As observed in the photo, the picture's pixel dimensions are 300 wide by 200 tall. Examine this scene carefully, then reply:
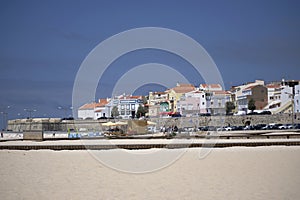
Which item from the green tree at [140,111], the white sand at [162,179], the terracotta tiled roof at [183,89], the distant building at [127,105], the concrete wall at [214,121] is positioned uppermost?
the terracotta tiled roof at [183,89]

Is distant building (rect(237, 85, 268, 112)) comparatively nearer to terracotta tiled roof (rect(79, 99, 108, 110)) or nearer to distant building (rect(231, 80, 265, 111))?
distant building (rect(231, 80, 265, 111))

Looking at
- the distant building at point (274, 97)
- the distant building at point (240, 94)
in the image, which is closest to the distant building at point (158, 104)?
the distant building at point (240, 94)

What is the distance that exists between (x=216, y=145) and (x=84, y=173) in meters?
9.66

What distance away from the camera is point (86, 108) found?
11962cm

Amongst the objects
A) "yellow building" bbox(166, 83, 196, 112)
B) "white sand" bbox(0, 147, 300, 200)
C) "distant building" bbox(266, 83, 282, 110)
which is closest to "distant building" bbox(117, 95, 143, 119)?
"yellow building" bbox(166, 83, 196, 112)

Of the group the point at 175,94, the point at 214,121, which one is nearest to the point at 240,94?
the point at 175,94

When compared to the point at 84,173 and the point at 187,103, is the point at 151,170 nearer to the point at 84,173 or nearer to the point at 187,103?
the point at 84,173

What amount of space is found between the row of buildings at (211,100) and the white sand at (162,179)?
5688 centimetres

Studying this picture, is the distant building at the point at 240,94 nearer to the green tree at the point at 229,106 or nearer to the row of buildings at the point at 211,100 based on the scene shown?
the row of buildings at the point at 211,100

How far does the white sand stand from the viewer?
902 cm

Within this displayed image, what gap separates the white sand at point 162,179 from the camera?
9.02m

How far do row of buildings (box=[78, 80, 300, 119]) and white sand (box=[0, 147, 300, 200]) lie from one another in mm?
56877

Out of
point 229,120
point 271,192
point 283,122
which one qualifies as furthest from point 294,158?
point 229,120

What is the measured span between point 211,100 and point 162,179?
7964cm
